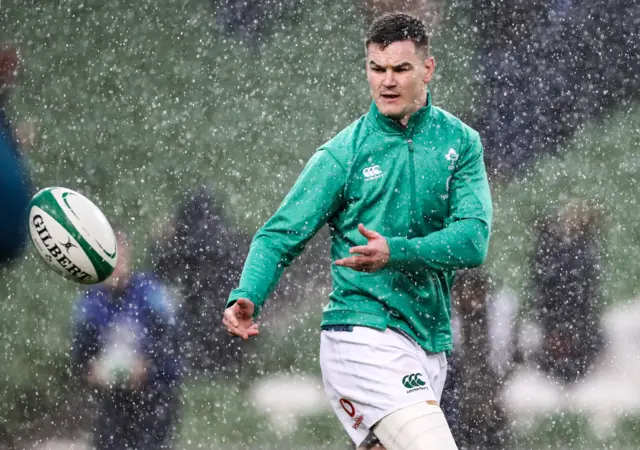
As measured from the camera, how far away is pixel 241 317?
3.30 meters

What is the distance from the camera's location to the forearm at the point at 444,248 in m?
3.31

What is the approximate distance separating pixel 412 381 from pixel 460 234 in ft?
1.56

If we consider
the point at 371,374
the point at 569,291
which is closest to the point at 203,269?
the point at 569,291

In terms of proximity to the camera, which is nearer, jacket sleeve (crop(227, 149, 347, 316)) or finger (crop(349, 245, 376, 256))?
finger (crop(349, 245, 376, 256))

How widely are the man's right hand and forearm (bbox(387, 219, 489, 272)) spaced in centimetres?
43

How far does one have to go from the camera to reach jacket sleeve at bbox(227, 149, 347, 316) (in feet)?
11.5

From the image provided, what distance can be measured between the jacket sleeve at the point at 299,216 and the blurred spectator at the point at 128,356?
5850 mm

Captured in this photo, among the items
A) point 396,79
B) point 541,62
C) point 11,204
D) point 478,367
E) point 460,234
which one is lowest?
point 460,234

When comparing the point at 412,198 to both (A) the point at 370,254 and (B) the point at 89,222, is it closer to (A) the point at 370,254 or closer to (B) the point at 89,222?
(A) the point at 370,254

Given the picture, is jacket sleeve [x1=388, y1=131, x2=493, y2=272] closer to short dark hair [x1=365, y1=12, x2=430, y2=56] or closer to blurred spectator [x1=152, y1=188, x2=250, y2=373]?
short dark hair [x1=365, y1=12, x2=430, y2=56]

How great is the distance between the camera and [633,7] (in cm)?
947

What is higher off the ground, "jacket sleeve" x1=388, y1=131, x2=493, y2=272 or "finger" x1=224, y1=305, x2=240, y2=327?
"jacket sleeve" x1=388, y1=131, x2=493, y2=272

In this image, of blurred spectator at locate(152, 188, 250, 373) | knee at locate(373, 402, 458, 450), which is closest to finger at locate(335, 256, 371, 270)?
knee at locate(373, 402, 458, 450)

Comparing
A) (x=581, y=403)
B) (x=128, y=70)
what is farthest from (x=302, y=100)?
(x=581, y=403)
